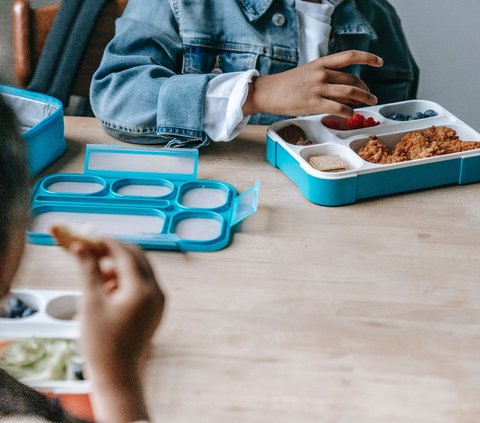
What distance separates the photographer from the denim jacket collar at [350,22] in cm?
82

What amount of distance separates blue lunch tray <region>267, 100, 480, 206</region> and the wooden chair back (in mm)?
314

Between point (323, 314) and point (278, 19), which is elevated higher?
point (278, 19)

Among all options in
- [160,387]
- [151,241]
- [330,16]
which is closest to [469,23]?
[330,16]

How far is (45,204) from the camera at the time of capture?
56 centimetres

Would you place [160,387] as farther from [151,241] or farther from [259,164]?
[259,164]

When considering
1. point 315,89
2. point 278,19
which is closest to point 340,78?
point 315,89

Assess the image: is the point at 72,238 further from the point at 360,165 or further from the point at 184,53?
the point at 184,53

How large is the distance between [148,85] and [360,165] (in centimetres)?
23

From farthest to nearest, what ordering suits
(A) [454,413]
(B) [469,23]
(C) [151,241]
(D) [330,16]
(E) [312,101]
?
(B) [469,23] < (D) [330,16] < (E) [312,101] < (C) [151,241] < (A) [454,413]

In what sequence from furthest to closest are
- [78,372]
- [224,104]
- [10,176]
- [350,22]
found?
[350,22] < [224,104] < [78,372] < [10,176]

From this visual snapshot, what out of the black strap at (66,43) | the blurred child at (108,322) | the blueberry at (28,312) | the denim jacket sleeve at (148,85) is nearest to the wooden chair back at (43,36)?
the black strap at (66,43)

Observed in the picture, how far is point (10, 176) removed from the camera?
0.55 ft

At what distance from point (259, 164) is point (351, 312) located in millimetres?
235


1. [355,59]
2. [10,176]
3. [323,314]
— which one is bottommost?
[323,314]
